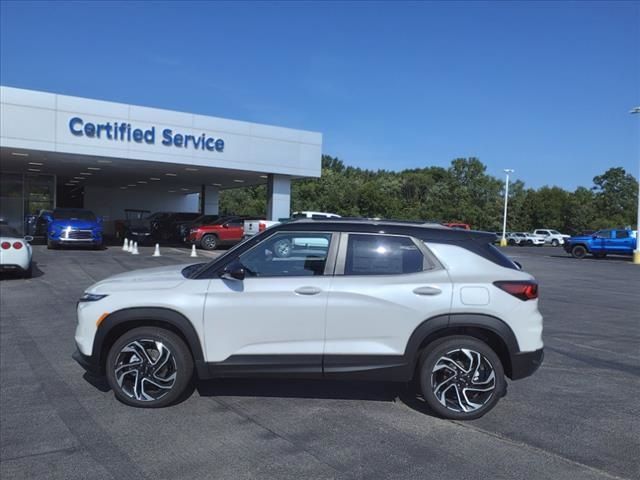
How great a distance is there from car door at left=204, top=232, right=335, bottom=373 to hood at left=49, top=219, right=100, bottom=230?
19.6 meters

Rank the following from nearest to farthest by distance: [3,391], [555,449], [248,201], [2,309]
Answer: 1. [555,449]
2. [3,391]
3. [2,309]
4. [248,201]

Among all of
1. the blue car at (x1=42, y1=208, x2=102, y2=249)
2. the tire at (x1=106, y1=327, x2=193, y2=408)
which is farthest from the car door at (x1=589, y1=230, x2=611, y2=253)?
the tire at (x1=106, y1=327, x2=193, y2=408)

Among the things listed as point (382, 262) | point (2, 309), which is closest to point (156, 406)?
point (382, 262)

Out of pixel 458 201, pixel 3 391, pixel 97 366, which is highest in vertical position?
pixel 458 201

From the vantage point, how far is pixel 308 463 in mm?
3730

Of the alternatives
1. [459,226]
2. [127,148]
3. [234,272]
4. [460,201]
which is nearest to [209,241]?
[127,148]

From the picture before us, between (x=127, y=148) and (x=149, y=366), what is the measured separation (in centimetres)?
1956

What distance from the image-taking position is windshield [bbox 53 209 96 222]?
22.4m

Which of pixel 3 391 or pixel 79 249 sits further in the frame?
pixel 79 249

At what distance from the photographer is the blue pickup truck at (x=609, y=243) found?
30630 millimetres

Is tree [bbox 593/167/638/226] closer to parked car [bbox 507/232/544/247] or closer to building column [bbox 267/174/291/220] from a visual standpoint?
parked car [bbox 507/232/544/247]

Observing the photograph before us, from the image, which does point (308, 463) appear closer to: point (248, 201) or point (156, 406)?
point (156, 406)

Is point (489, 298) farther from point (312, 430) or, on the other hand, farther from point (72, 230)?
point (72, 230)

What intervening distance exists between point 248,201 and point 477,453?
226ft
